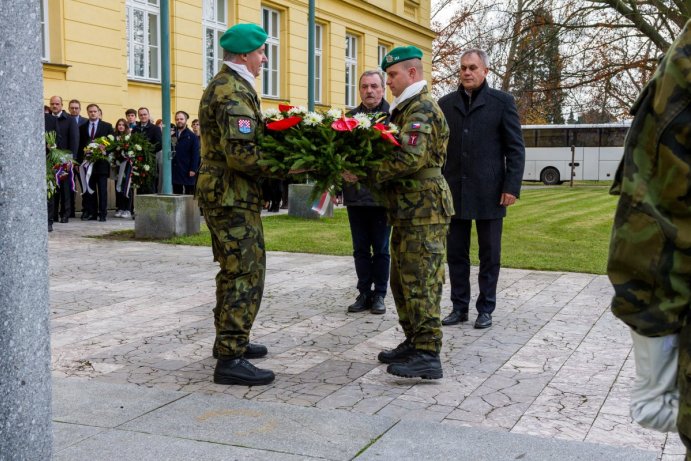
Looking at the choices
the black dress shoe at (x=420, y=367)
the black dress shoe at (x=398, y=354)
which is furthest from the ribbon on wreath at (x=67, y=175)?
the black dress shoe at (x=420, y=367)

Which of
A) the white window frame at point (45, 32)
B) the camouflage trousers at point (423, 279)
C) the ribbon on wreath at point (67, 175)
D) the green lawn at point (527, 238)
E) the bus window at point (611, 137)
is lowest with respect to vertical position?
the green lawn at point (527, 238)

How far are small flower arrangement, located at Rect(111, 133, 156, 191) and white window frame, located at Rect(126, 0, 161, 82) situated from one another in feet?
12.0

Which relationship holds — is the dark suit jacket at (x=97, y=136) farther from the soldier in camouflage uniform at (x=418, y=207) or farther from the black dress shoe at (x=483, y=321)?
the soldier in camouflage uniform at (x=418, y=207)

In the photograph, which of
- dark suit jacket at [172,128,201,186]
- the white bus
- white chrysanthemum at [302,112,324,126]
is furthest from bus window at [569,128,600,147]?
white chrysanthemum at [302,112,324,126]

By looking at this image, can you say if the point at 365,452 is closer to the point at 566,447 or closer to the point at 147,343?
the point at 566,447

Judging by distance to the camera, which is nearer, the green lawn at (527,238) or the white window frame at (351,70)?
the green lawn at (527,238)

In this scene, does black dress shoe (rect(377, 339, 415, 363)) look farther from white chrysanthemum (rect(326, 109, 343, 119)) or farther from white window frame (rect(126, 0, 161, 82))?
white window frame (rect(126, 0, 161, 82))

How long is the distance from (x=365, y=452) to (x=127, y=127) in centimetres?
1228

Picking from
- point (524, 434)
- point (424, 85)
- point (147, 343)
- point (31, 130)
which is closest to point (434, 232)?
point (424, 85)

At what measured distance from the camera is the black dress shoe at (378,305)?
6765 mm

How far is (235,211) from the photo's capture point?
457cm

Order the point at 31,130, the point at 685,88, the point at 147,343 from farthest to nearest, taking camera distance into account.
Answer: the point at 147,343 < the point at 31,130 < the point at 685,88

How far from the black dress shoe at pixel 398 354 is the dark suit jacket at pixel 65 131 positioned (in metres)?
9.83

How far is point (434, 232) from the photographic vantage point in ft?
15.7
